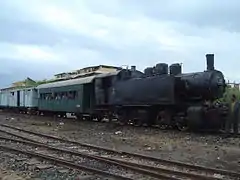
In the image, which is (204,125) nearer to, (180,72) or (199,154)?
(180,72)

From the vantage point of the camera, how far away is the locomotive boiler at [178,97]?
15.8 m

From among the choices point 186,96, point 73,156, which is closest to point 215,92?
point 186,96

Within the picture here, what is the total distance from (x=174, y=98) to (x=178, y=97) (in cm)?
37

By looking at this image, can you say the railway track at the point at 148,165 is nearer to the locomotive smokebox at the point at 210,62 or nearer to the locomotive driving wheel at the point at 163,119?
the locomotive driving wheel at the point at 163,119

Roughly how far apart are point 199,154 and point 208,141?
9.16 feet

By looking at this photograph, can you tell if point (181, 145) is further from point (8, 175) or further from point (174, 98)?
point (8, 175)

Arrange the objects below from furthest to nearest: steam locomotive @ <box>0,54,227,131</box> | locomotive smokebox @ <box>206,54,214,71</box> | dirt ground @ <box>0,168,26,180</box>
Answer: locomotive smokebox @ <box>206,54,214,71</box> → steam locomotive @ <box>0,54,227,131</box> → dirt ground @ <box>0,168,26,180</box>

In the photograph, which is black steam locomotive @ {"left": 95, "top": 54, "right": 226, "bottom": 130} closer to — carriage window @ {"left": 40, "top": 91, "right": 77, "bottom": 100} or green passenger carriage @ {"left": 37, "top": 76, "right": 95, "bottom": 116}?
green passenger carriage @ {"left": 37, "top": 76, "right": 95, "bottom": 116}

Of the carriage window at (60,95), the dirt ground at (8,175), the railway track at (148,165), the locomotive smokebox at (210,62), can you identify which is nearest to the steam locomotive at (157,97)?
the locomotive smokebox at (210,62)

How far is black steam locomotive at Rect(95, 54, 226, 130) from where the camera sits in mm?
15836

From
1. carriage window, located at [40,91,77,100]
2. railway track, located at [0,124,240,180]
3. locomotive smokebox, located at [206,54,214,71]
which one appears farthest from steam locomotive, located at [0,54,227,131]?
railway track, located at [0,124,240,180]

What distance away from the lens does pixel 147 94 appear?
18.6 meters

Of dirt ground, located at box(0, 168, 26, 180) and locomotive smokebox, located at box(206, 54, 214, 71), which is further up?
locomotive smokebox, located at box(206, 54, 214, 71)

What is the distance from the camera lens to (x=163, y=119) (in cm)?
1791
